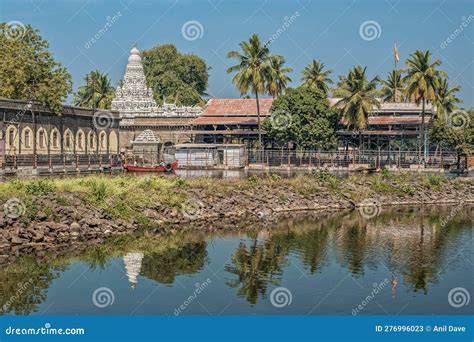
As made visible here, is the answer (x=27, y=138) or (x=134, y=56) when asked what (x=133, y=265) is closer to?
(x=27, y=138)

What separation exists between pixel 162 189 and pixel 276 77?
4355cm

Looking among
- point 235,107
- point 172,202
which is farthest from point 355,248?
point 235,107

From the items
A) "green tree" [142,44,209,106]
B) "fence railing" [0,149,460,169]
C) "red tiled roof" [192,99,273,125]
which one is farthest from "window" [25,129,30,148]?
"green tree" [142,44,209,106]

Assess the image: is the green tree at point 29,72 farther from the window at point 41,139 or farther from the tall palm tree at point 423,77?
the tall palm tree at point 423,77

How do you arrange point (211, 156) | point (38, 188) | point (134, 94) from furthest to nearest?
1. point (134, 94)
2. point (211, 156)
3. point (38, 188)

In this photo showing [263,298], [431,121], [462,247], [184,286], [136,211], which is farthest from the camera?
[431,121]

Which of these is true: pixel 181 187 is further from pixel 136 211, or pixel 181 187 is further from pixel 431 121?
pixel 431 121

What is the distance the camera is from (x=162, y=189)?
117 feet

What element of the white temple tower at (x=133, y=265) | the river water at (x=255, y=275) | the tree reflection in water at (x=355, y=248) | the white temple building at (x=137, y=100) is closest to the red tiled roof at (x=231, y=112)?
the white temple building at (x=137, y=100)

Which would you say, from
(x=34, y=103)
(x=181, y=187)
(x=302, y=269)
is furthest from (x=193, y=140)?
(x=302, y=269)

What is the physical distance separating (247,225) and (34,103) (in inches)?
1410

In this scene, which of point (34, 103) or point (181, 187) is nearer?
point (181, 187)

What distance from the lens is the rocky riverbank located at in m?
28.5

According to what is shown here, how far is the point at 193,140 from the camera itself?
8662 centimetres
